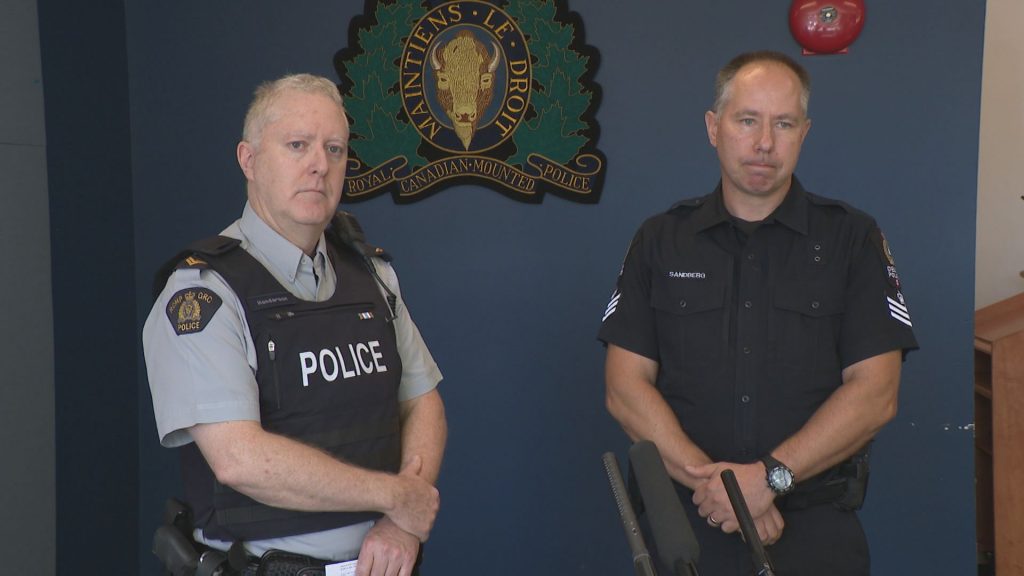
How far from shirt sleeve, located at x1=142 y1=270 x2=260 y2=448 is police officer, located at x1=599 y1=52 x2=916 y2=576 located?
85 cm

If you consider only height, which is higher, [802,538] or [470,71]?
[470,71]

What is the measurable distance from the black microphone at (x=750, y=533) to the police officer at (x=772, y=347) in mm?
835

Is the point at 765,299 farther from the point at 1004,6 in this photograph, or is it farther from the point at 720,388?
the point at 1004,6

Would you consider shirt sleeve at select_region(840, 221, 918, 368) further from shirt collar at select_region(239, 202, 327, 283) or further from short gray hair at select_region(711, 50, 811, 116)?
shirt collar at select_region(239, 202, 327, 283)

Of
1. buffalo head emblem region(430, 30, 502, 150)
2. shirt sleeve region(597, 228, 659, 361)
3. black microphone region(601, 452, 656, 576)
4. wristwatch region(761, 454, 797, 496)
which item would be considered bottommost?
wristwatch region(761, 454, 797, 496)

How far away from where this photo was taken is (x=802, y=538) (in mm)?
2027

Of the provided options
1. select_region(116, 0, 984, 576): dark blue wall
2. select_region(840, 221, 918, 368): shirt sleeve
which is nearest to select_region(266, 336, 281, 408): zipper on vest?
select_region(840, 221, 918, 368): shirt sleeve

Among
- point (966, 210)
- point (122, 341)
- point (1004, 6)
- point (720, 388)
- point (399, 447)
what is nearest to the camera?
point (399, 447)

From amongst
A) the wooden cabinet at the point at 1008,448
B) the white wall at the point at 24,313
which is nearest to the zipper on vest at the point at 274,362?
the white wall at the point at 24,313

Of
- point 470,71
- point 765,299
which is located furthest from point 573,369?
point 765,299

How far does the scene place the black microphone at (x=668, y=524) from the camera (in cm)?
90

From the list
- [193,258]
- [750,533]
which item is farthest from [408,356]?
[750,533]

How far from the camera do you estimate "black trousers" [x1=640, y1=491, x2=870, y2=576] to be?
2.01 metres

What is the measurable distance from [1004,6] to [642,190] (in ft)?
6.87
